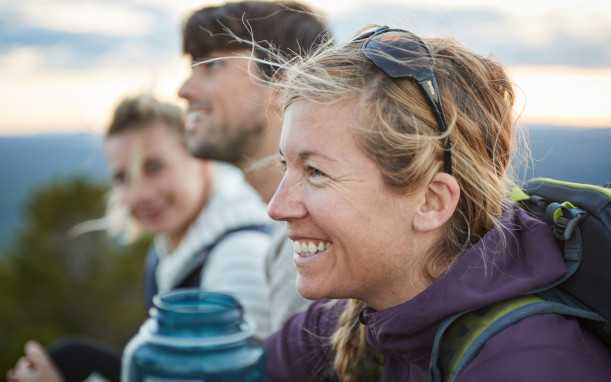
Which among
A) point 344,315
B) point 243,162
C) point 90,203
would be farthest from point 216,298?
point 90,203

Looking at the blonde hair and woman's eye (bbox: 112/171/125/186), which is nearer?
the blonde hair

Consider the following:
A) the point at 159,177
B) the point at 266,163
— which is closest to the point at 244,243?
the point at 266,163

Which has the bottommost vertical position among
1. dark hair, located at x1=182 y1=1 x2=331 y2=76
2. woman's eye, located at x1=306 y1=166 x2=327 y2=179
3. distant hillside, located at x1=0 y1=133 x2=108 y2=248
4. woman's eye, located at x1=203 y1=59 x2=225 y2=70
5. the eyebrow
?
distant hillside, located at x1=0 y1=133 x2=108 y2=248

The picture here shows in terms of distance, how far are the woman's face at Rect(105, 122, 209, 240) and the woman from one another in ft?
6.67

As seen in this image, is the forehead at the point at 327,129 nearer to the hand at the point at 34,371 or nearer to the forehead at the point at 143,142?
the hand at the point at 34,371

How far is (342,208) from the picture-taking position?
1480mm

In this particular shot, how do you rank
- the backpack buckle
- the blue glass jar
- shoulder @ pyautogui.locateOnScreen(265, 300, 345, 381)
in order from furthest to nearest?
shoulder @ pyautogui.locateOnScreen(265, 300, 345, 381) < the blue glass jar < the backpack buckle

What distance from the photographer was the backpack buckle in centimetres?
135

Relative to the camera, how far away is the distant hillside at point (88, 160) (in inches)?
69.0

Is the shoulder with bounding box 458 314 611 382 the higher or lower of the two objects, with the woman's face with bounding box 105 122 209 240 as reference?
higher

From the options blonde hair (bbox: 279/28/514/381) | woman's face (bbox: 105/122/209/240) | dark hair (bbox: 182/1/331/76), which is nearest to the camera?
blonde hair (bbox: 279/28/514/381)

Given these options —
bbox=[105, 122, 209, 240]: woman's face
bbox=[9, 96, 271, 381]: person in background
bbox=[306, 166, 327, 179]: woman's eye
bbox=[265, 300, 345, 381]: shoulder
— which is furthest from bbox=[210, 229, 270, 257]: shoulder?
bbox=[306, 166, 327, 179]: woman's eye

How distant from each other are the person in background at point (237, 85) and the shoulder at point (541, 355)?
162 centimetres

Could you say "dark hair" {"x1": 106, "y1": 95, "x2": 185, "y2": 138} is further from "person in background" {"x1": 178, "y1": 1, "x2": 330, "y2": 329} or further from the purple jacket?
the purple jacket
